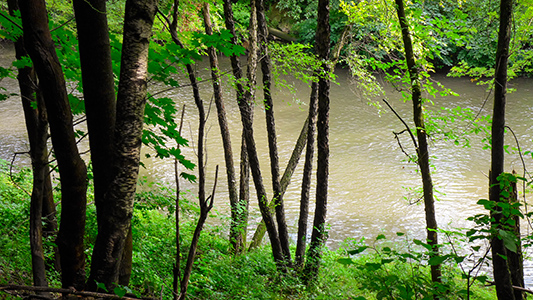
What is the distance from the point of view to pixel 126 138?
1779mm

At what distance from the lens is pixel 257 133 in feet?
43.3

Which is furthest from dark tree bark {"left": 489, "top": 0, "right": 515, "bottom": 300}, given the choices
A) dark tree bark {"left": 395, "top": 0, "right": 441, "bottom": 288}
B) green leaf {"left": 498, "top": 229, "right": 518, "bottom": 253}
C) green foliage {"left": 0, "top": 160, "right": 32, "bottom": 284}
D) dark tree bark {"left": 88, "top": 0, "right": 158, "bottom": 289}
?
green foliage {"left": 0, "top": 160, "right": 32, "bottom": 284}

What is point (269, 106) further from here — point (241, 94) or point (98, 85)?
point (98, 85)

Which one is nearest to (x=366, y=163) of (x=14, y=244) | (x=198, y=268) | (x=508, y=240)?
(x=198, y=268)

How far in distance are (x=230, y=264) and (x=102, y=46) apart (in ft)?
11.2

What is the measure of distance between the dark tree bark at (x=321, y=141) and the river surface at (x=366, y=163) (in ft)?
2.84

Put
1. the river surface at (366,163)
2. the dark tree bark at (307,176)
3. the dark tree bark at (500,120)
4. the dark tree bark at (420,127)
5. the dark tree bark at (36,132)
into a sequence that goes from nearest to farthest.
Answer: the dark tree bark at (36,132) < the dark tree bark at (500,120) < the dark tree bark at (420,127) < the dark tree bark at (307,176) < the river surface at (366,163)

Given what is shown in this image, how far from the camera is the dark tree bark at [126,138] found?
1763 millimetres

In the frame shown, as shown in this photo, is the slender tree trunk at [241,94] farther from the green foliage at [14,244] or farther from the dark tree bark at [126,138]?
the green foliage at [14,244]

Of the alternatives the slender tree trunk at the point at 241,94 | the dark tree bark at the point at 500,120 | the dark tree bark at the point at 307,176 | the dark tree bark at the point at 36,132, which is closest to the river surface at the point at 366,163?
the slender tree trunk at the point at 241,94

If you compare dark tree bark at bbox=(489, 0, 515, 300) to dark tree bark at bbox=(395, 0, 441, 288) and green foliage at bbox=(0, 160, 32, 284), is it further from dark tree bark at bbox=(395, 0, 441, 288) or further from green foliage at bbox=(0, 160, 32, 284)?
green foliage at bbox=(0, 160, 32, 284)

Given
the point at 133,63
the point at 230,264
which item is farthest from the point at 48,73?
the point at 230,264

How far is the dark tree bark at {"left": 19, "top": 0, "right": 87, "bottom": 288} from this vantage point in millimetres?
1863

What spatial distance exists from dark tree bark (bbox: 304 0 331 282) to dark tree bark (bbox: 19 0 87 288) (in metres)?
2.92
